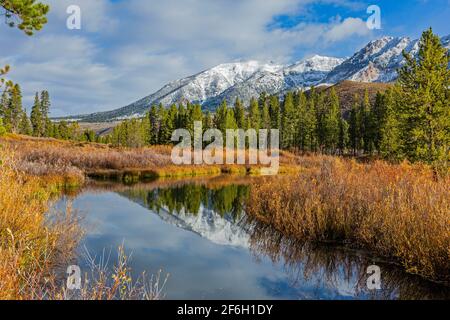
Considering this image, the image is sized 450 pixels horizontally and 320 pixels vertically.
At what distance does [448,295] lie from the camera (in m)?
6.41

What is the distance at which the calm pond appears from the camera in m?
6.88

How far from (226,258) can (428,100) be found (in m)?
17.9

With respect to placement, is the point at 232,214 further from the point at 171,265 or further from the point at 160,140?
the point at 160,140

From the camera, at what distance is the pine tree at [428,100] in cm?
2161

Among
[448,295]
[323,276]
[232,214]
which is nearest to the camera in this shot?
[448,295]

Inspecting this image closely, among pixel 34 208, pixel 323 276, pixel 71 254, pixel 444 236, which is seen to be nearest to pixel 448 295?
pixel 444 236

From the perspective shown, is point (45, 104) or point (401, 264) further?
point (45, 104)

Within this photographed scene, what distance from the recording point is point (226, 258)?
932cm

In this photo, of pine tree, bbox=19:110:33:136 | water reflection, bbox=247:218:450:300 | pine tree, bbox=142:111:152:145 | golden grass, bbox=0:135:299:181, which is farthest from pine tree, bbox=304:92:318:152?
water reflection, bbox=247:218:450:300

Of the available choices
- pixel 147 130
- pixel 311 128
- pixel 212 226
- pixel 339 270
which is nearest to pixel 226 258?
pixel 339 270

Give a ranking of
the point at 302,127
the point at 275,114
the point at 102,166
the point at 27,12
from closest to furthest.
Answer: the point at 27,12
the point at 102,166
the point at 302,127
the point at 275,114

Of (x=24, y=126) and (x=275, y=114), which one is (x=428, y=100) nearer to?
(x=275, y=114)
